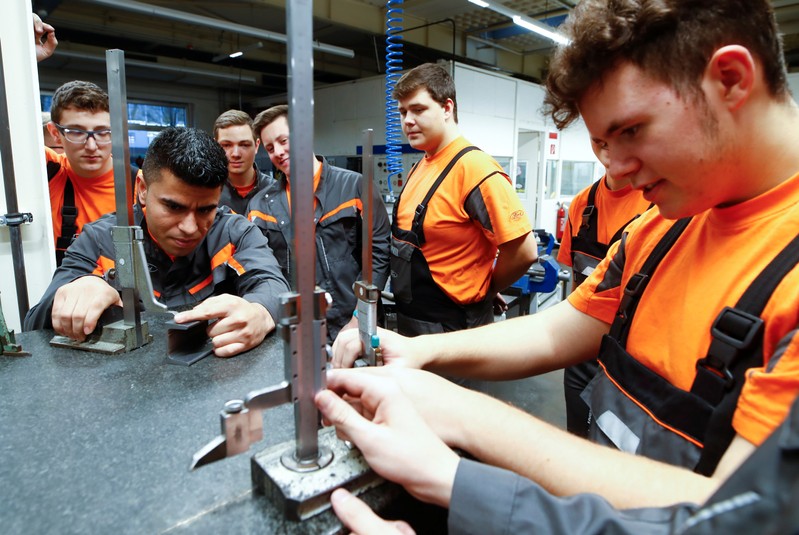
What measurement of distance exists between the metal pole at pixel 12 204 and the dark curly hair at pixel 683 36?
5.44ft

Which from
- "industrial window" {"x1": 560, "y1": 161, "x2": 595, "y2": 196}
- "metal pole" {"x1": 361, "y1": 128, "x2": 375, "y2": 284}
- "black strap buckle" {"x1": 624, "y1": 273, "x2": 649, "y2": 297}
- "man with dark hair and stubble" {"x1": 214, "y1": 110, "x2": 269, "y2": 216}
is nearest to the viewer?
"metal pole" {"x1": 361, "y1": 128, "x2": 375, "y2": 284}

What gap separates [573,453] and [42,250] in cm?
177

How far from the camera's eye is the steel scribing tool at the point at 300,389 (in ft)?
1.77

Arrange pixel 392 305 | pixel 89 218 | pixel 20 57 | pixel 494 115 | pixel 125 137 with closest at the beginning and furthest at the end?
pixel 125 137 → pixel 20 57 → pixel 89 218 → pixel 392 305 → pixel 494 115

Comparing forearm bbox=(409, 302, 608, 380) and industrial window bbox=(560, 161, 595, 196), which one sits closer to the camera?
forearm bbox=(409, 302, 608, 380)

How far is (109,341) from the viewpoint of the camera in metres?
1.05

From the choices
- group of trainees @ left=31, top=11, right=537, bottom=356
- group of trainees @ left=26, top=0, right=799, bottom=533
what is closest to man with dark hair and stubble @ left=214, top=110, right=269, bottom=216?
group of trainees @ left=31, top=11, right=537, bottom=356

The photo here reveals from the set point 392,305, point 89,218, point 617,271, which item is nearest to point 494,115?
point 392,305

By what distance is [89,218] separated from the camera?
1.99 metres

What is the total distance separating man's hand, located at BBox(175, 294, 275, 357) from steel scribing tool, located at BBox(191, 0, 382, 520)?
0.45m

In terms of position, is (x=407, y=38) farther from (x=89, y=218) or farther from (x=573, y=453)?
(x=573, y=453)

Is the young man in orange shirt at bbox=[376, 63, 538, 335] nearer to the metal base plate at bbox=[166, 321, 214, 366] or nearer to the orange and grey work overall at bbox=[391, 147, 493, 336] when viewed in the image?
the orange and grey work overall at bbox=[391, 147, 493, 336]

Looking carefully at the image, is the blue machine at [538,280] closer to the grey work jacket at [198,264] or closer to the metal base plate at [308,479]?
the grey work jacket at [198,264]

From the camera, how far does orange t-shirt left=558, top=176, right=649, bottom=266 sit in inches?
68.1
